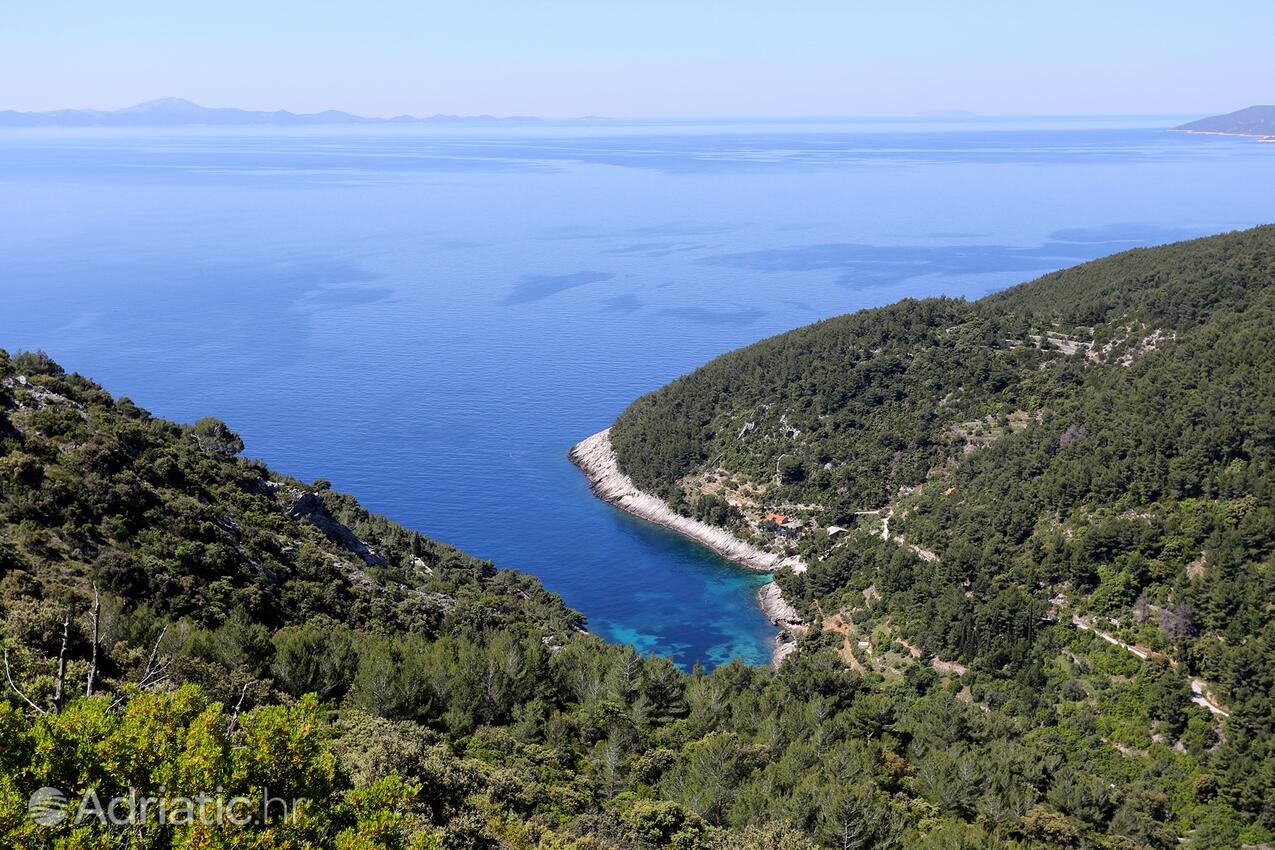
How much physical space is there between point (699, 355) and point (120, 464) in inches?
4146

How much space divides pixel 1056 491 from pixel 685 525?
3594 centimetres

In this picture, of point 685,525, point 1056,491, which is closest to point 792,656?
point 1056,491

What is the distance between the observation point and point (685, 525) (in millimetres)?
90562

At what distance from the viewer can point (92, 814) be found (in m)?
16.0

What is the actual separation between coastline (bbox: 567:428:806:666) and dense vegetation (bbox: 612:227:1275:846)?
1.58 meters

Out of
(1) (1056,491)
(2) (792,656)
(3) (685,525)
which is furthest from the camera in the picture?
(3) (685,525)

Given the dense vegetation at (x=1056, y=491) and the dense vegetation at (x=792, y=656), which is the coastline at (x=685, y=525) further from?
the dense vegetation at (x=792, y=656)

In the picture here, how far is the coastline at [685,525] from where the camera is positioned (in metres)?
72.2

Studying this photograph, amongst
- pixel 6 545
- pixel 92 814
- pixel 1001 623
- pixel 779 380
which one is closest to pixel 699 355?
pixel 779 380

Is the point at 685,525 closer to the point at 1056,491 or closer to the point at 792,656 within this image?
the point at 792,656

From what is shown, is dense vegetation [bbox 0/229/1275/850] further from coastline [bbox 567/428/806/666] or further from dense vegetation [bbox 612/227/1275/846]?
coastline [bbox 567/428/806/666]

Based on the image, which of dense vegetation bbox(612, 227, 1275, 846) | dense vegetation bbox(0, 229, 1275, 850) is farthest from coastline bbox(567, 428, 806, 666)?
dense vegetation bbox(0, 229, 1275, 850)

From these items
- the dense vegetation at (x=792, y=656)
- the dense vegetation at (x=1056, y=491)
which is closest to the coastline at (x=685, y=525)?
the dense vegetation at (x=1056, y=491)

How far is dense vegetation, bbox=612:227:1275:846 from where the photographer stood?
49.6 m
